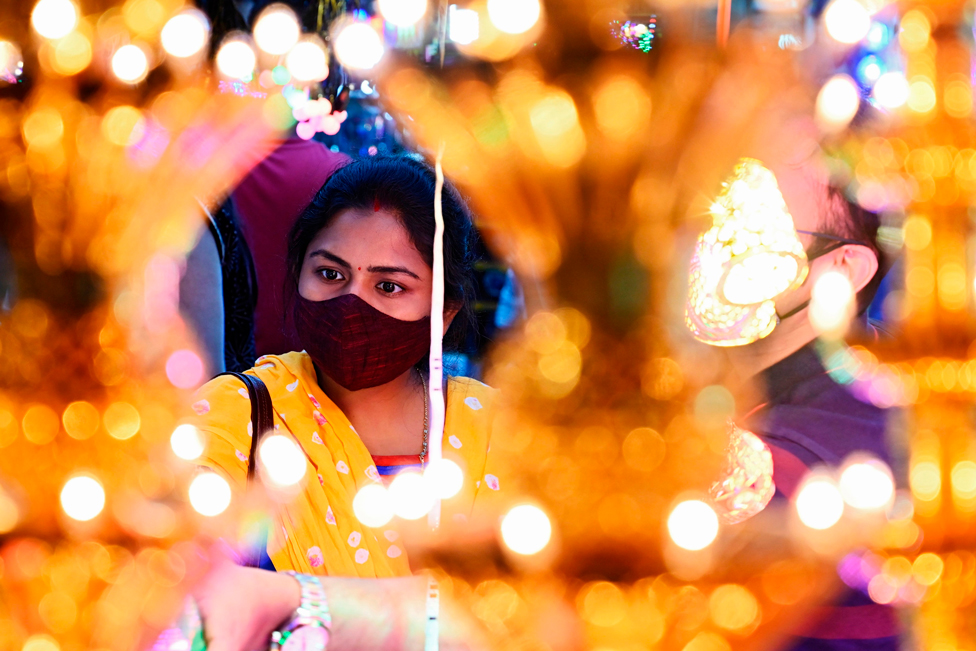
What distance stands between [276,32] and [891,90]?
0.80 meters

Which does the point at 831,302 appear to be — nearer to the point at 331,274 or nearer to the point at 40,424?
the point at 331,274

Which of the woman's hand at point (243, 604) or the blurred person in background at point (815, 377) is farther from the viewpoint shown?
the blurred person in background at point (815, 377)

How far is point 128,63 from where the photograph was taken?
2.89ft

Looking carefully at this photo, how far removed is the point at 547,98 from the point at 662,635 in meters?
0.67

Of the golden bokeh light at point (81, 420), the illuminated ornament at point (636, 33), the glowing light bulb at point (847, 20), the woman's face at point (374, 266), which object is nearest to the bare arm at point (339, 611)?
the golden bokeh light at point (81, 420)

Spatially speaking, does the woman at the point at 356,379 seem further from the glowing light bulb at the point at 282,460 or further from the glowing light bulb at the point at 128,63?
the glowing light bulb at the point at 128,63

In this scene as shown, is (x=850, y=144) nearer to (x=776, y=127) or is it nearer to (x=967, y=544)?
(x=776, y=127)

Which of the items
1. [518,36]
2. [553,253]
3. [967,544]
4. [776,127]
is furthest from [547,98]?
[967,544]

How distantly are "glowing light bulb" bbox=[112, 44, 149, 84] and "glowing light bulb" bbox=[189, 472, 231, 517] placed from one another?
19.0 inches

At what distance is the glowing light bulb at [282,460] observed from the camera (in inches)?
37.7

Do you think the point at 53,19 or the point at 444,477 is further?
the point at 444,477

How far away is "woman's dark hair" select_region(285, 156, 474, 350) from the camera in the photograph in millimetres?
960

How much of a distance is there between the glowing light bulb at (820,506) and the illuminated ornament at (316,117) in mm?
773

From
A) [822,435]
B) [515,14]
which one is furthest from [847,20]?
[822,435]
